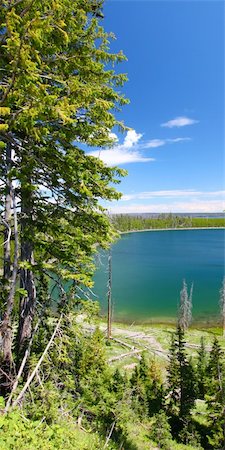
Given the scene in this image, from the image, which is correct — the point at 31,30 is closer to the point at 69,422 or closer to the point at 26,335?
the point at 26,335

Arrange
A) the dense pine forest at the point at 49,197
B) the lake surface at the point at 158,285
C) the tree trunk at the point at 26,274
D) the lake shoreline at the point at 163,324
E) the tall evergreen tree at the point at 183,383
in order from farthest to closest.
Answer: the lake surface at the point at 158,285, the lake shoreline at the point at 163,324, the tall evergreen tree at the point at 183,383, the tree trunk at the point at 26,274, the dense pine forest at the point at 49,197

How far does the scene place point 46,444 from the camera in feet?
17.4

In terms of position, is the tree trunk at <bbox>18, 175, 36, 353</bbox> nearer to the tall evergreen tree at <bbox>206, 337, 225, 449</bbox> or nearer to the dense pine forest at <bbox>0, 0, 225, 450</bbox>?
the dense pine forest at <bbox>0, 0, 225, 450</bbox>

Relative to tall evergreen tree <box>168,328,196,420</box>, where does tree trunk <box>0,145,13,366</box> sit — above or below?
above

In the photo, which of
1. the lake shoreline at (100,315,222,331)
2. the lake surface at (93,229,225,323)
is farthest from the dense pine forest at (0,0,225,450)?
the lake shoreline at (100,315,222,331)

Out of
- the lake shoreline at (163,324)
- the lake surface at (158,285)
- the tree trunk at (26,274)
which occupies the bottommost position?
the lake shoreline at (163,324)

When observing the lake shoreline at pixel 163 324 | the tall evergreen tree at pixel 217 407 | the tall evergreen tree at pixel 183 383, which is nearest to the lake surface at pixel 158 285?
the lake shoreline at pixel 163 324

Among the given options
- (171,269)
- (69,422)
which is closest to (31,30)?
(69,422)

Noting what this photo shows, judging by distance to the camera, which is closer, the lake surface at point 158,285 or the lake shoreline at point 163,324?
the lake shoreline at point 163,324

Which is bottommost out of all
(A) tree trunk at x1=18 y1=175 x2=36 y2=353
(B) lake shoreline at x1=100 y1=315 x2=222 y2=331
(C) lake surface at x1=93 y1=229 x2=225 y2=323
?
(B) lake shoreline at x1=100 y1=315 x2=222 y2=331

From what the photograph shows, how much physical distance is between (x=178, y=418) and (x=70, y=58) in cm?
2308

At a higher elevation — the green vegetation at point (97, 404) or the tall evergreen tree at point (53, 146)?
the tall evergreen tree at point (53, 146)

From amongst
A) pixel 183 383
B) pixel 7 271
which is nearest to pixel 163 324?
pixel 183 383

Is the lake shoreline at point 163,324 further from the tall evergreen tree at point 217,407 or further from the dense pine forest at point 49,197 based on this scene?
the dense pine forest at point 49,197
